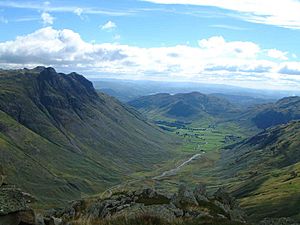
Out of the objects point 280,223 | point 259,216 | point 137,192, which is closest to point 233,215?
point 280,223

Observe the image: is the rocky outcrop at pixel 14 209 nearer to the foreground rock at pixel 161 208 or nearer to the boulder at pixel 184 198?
the foreground rock at pixel 161 208

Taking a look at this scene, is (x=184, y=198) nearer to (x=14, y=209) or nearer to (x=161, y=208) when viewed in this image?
(x=161, y=208)

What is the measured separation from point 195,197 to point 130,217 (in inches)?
1683

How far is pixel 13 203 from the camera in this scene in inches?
789

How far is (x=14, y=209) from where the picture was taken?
64.5ft

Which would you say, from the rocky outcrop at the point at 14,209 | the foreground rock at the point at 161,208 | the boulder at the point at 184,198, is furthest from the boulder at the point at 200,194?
the rocky outcrop at the point at 14,209

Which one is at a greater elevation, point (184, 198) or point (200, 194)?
point (184, 198)

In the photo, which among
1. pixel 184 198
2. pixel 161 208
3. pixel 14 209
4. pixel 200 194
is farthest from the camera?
pixel 200 194

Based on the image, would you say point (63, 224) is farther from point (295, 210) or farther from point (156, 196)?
point (295, 210)

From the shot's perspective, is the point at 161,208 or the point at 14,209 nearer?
the point at 14,209

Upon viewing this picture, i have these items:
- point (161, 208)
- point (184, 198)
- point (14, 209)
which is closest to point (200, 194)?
point (184, 198)

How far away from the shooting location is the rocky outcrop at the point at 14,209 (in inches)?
762

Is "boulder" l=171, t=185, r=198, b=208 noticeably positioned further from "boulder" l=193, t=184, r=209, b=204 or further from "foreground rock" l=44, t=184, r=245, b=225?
"boulder" l=193, t=184, r=209, b=204

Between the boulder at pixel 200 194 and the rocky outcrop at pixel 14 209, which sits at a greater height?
the rocky outcrop at pixel 14 209
